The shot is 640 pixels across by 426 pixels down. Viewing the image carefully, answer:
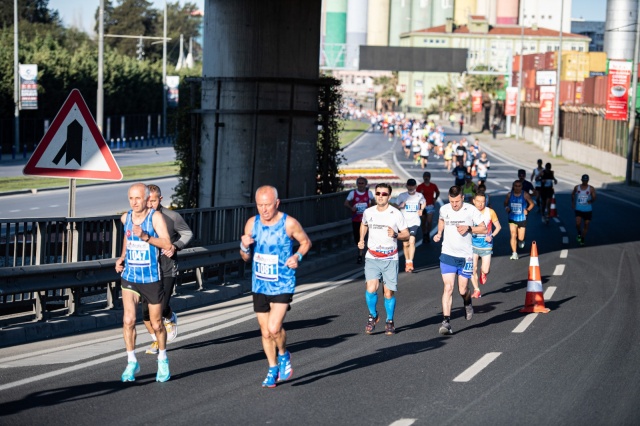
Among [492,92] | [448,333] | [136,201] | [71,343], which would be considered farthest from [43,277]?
[492,92]

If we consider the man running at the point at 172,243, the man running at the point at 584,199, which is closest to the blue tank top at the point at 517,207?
the man running at the point at 584,199

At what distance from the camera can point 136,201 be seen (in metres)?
10.0

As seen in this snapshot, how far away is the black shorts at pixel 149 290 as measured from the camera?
10.2 m

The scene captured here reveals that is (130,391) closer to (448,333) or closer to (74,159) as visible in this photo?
(74,159)

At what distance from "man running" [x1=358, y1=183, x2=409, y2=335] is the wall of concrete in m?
7.99

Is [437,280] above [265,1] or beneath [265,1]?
beneath

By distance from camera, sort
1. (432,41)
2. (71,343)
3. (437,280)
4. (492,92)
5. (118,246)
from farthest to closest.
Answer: (432,41)
(492,92)
(437,280)
(118,246)
(71,343)

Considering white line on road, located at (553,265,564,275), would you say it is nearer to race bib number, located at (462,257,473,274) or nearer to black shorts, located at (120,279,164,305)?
race bib number, located at (462,257,473,274)

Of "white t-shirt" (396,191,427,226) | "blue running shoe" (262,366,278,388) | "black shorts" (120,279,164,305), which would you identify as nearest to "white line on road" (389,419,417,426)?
"blue running shoe" (262,366,278,388)

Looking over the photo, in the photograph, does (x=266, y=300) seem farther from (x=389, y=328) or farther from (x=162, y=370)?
(x=389, y=328)

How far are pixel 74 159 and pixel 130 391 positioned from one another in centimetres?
371

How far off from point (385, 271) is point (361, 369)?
8.29 ft

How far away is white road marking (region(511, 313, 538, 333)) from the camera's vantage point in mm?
14039

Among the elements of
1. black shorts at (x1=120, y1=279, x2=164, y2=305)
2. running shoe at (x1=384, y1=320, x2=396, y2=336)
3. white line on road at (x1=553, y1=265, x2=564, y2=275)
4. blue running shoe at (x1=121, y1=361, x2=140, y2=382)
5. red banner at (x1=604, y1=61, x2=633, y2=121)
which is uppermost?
red banner at (x1=604, y1=61, x2=633, y2=121)
